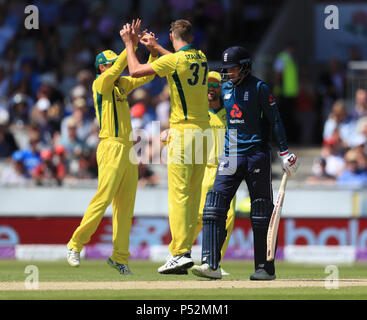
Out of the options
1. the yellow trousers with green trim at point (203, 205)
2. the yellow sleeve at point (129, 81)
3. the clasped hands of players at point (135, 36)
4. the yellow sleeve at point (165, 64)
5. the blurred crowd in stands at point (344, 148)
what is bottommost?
the yellow trousers with green trim at point (203, 205)

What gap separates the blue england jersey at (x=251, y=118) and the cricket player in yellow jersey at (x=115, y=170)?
1.18 m

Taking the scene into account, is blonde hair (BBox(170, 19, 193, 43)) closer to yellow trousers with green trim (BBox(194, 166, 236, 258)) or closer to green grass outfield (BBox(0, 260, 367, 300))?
yellow trousers with green trim (BBox(194, 166, 236, 258))

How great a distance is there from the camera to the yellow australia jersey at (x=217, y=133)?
1188cm

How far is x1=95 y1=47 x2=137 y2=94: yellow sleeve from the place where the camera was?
11.0 metres

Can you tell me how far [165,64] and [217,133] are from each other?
154 cm

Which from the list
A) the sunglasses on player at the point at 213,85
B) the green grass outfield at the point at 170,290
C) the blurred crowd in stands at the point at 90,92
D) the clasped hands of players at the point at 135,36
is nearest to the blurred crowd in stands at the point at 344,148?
the blurred crowd in stands at the point at 90,92

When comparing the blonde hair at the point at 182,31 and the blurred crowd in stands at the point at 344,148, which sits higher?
the blonde hair at the point at 182,31

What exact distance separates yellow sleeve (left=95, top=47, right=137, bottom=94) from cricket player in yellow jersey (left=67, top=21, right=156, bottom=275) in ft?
0.04

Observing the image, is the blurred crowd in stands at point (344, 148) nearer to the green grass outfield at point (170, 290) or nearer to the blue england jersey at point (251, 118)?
the green grass outfield at point (170, 290)

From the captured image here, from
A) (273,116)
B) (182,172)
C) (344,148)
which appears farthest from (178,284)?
(344,148)

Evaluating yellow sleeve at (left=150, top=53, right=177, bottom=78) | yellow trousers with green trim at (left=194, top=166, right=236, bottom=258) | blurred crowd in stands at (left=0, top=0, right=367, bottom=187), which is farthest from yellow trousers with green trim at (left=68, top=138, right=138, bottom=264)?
blurred crowd in stands at (left=0, top=0, right=367, bottom=187)

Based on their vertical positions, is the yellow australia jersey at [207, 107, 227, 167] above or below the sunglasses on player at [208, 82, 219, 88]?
below

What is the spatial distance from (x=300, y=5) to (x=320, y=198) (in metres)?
6.77

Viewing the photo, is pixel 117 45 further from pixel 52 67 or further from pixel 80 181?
pixel 80 181
